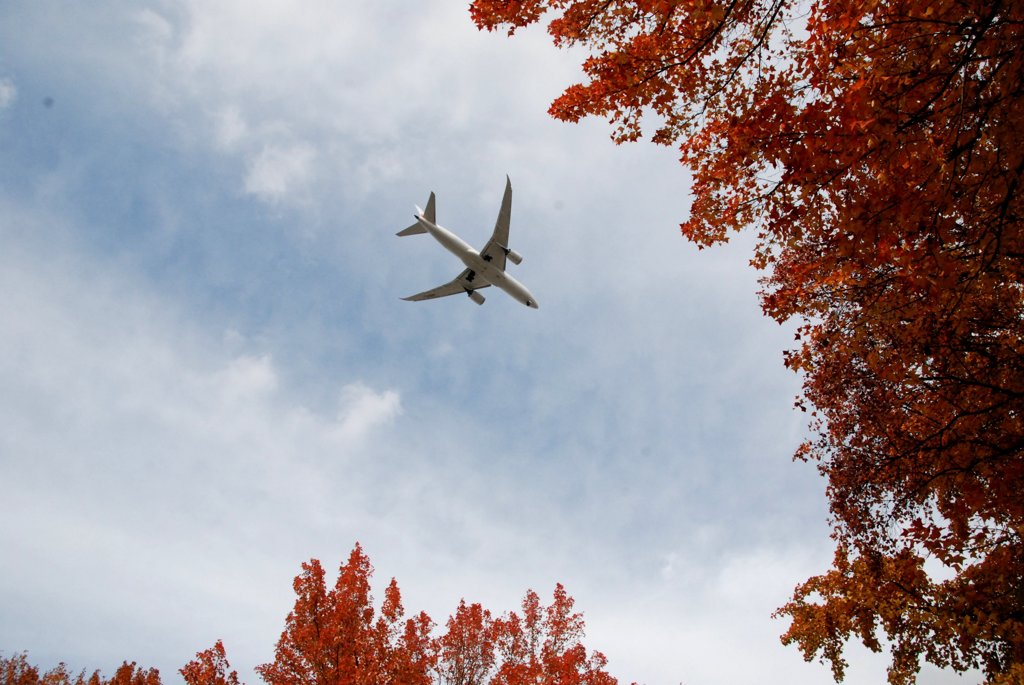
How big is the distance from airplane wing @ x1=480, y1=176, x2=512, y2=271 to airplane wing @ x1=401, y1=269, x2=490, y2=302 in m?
2.26

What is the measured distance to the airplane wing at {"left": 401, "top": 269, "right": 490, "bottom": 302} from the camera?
2869 cm

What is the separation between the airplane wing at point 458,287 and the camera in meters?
28.7

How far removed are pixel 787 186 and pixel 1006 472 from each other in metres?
4.31

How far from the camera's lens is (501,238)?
2541 centimetres

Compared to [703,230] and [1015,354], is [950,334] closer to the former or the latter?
[1015,354]

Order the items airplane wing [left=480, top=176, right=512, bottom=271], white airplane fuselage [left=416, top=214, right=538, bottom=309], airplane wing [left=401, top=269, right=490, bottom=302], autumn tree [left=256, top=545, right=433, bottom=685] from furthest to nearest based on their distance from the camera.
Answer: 1. airplane wing [left=401, top=269, right=490, bottom=302]
2. white airplane fuselage [left=416, top=214, right=538, bottom=309]
3. airplane wing [left=480, top=176, right=512, bottom=271]
4. autumn tree [left=256, top=545, right=433, bottom=685]

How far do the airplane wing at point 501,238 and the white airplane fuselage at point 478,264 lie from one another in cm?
45

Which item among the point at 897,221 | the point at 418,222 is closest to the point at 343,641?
the point at 897,221

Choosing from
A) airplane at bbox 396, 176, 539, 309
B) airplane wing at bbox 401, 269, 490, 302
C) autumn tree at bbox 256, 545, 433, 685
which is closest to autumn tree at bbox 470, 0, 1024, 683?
autumn tree at bbox 256, 545, 433, 685

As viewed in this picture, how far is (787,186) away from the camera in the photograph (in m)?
6.09

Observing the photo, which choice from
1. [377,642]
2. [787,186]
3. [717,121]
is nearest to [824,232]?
[787,186]

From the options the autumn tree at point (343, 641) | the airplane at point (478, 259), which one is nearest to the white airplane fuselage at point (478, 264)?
the airplane at point (478, 259)

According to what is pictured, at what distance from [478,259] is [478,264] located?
0.33 m

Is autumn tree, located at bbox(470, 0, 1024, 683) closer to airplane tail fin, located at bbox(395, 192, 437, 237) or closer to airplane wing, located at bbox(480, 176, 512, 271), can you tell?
airplane wing, located at bbox(480, 176, 512, 271)
